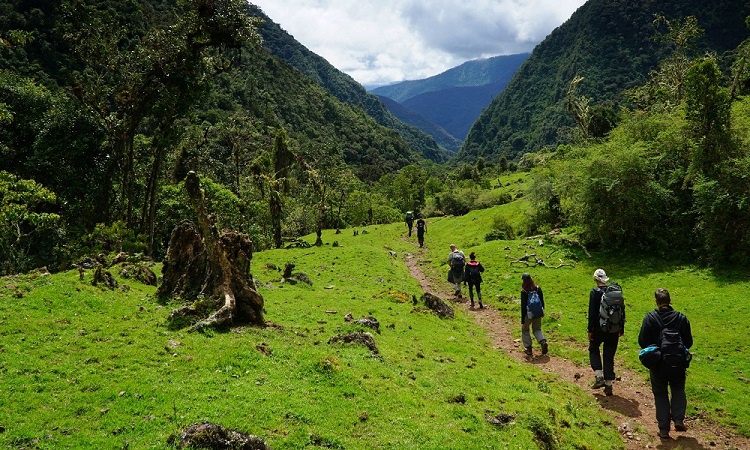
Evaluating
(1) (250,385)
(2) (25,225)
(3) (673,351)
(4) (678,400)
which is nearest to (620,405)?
(4) (678,400)

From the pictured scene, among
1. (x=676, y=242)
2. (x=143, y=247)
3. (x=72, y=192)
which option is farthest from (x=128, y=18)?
(x=676, y=242)

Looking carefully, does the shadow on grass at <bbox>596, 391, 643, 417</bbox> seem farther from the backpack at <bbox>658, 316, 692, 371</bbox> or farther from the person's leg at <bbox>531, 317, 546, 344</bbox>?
the person's leg at <bbox>531, 317, 546, 344</bbox>

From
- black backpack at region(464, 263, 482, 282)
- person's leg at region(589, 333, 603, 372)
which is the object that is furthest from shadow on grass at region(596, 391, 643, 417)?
black backpack at region(464, 263, 482, 282)

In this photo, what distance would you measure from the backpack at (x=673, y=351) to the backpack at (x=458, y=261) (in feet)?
52.4

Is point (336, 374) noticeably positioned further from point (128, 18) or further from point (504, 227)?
point (128, 18)

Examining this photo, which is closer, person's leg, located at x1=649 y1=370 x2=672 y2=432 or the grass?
the grass

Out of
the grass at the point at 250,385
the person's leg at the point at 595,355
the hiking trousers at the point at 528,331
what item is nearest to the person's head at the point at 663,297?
the person's leg at the point at 595,355

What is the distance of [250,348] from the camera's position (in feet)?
44.6

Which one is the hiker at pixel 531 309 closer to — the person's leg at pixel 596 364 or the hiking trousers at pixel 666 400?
the person's leg at pixel 596 364

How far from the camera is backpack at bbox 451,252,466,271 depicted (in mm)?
27156

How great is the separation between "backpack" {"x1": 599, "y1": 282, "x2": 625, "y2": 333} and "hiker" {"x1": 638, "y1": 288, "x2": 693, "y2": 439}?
5.17 ft

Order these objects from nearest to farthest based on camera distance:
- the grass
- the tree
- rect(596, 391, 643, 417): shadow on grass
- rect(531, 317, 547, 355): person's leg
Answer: the grass < rect(596, 391, 643, 417): shadow on grass < rect(531, 317, 547, 355): person's leg < the tree

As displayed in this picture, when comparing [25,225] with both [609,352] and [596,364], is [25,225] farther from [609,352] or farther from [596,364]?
[609,352]

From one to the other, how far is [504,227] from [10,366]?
138 feet
